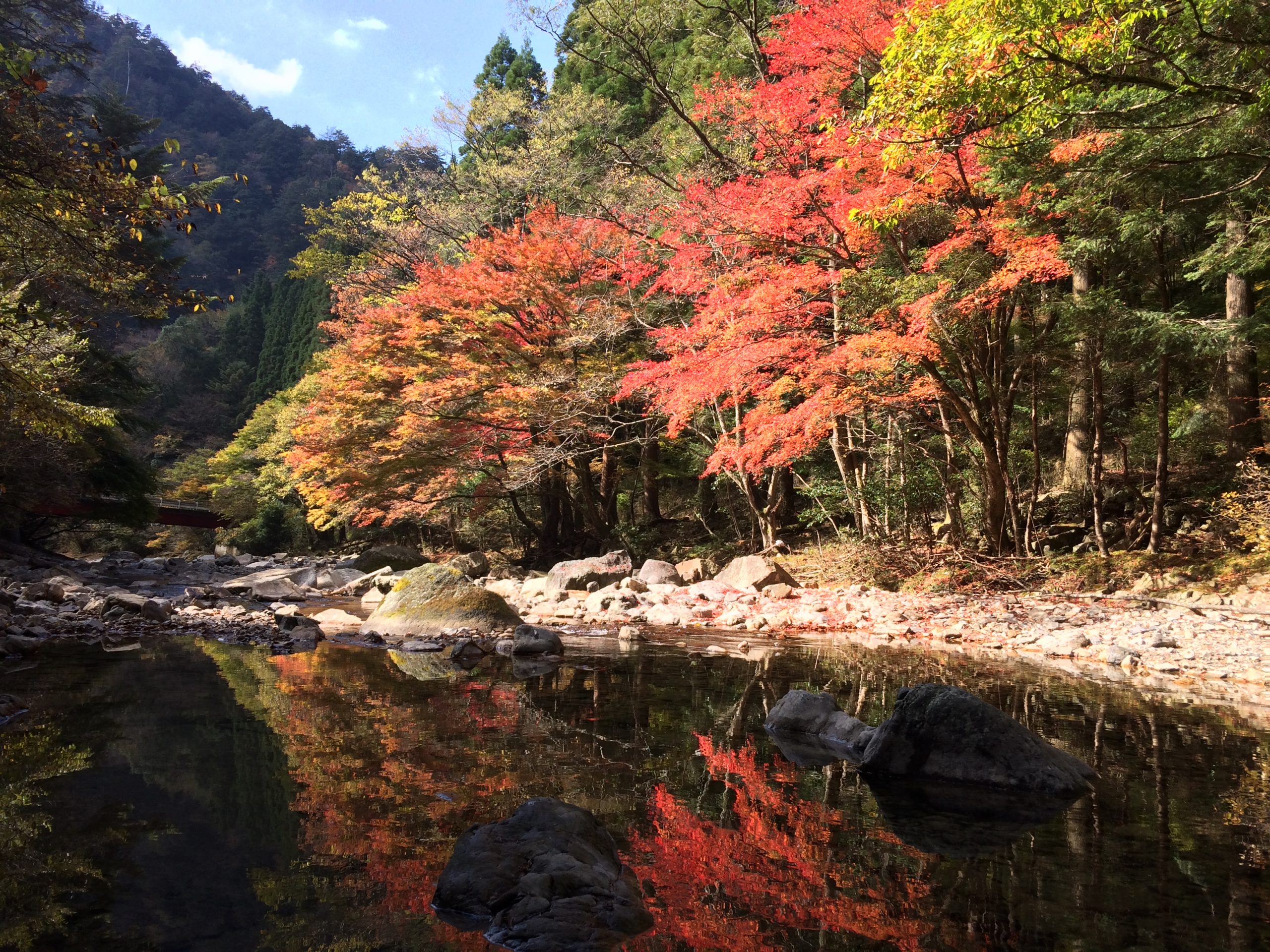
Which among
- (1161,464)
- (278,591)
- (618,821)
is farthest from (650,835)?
(278,591)

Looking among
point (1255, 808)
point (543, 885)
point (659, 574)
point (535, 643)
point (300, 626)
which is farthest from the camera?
point (659, 574)

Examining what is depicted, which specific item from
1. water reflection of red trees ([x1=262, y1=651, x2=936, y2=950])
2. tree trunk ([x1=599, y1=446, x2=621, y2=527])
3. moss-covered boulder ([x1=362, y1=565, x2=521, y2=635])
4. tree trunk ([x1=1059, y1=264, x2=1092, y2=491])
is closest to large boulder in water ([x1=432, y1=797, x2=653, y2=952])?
water reflection of red trees ([x1=262, y1=651, x2=936, y2=950])

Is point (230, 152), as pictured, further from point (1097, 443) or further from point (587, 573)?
point (1097, 443)

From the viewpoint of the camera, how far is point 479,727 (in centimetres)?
445

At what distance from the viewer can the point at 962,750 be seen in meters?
3.77

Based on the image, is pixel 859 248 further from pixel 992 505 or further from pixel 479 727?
pixel 479 727

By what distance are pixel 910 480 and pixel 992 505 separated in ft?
4.74

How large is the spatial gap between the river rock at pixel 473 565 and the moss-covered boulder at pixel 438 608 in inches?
241

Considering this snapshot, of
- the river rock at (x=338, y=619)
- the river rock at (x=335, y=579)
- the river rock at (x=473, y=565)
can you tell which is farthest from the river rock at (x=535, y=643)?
the river rock at (x=335, y=579)

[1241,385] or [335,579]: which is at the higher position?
[1241,385]

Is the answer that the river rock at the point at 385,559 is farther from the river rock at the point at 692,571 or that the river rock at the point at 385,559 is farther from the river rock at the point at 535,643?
the river rock at the point at 535,643

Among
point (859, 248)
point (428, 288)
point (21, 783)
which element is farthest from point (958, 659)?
point (428, 288)

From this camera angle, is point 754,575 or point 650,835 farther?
point 754,575

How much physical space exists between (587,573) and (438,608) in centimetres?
440
